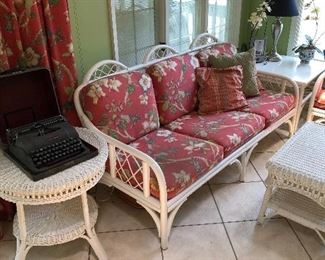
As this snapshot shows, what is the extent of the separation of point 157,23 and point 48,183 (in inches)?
71.0

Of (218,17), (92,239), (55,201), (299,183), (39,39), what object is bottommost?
(92,239)

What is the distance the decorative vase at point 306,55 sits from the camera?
3.18m

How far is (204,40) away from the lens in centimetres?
315

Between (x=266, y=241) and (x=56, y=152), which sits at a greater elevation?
(x=56, y=152)

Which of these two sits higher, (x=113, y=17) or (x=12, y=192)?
(x=113, y=17)

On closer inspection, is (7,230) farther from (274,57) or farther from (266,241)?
(274,57)

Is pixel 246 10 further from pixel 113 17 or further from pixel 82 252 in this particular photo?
pixel 82 252

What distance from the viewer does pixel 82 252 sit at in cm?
194

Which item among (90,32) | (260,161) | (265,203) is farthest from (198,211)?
(90,32)

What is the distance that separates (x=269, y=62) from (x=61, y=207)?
93.1 inches

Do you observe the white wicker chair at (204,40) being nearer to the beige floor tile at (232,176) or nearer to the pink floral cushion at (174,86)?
the pink floral cushion at (174,86)

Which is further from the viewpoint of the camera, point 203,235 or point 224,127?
point 224,127

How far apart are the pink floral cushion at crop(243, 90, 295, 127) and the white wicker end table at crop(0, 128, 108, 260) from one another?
1.31 m

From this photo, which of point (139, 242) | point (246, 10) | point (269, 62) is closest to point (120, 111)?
point (139, 242)
